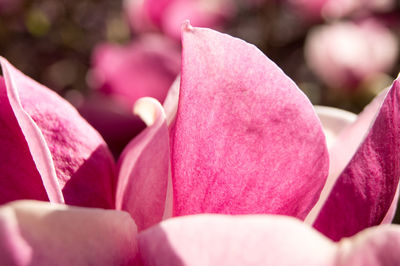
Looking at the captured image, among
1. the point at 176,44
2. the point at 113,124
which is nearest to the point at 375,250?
the point at 113,124

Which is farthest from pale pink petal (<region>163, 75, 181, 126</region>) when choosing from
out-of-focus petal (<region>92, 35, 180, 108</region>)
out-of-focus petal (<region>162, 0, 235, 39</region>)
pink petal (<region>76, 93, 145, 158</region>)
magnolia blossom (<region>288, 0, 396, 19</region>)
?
magnolia blossom (<region>288, 0, 396, 19</region>)

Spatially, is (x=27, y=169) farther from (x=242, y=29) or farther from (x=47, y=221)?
(x=242, y=29)

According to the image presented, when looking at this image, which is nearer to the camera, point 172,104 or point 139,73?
point 172,104

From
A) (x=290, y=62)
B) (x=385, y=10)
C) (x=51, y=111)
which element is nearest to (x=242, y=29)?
(x=290, y=62)

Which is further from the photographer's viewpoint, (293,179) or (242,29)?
(242,29)

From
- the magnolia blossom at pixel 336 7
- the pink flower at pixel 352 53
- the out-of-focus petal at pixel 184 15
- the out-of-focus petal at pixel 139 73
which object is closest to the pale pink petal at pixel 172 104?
the out-of-focus petal at pixel 139 73

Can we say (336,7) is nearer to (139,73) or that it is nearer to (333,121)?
(139,73)
